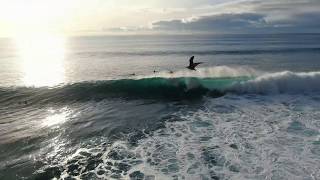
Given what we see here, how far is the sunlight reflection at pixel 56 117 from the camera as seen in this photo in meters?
18.5

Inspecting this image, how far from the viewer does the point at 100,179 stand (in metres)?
11.3

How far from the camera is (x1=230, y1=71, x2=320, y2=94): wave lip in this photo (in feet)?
85.6

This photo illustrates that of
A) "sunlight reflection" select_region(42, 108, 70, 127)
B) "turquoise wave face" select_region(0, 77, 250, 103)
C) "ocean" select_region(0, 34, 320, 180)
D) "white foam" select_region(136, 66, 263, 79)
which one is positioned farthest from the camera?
"white foam" select_region(136, 66, 263, 79)

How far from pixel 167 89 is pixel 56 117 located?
33.8ft

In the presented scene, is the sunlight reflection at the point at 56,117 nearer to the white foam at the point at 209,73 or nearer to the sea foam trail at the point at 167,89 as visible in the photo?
the sea foam trail at the point at 167,89

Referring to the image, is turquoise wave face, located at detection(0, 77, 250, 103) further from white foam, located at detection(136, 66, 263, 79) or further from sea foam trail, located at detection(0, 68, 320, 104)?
white foam, located at detection(136, 66, 263, 79)

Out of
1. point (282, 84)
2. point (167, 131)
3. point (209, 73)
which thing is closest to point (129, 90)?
point (209, 73)

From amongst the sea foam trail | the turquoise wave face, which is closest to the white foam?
the sea foam trail

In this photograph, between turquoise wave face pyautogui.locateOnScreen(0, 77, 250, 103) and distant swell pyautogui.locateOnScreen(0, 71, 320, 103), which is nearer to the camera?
distant swell pyautogui.locateOnScreen(0, 71, 320, 103)

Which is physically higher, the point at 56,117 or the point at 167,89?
the point at 56,117

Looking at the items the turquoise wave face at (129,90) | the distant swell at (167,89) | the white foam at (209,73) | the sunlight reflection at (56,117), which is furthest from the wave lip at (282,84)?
the sunlight reflection at (56,117)

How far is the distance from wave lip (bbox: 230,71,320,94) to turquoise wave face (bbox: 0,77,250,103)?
1.44 m

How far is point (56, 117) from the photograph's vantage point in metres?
20.1

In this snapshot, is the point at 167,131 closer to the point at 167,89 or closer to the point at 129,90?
the point at 167,89
